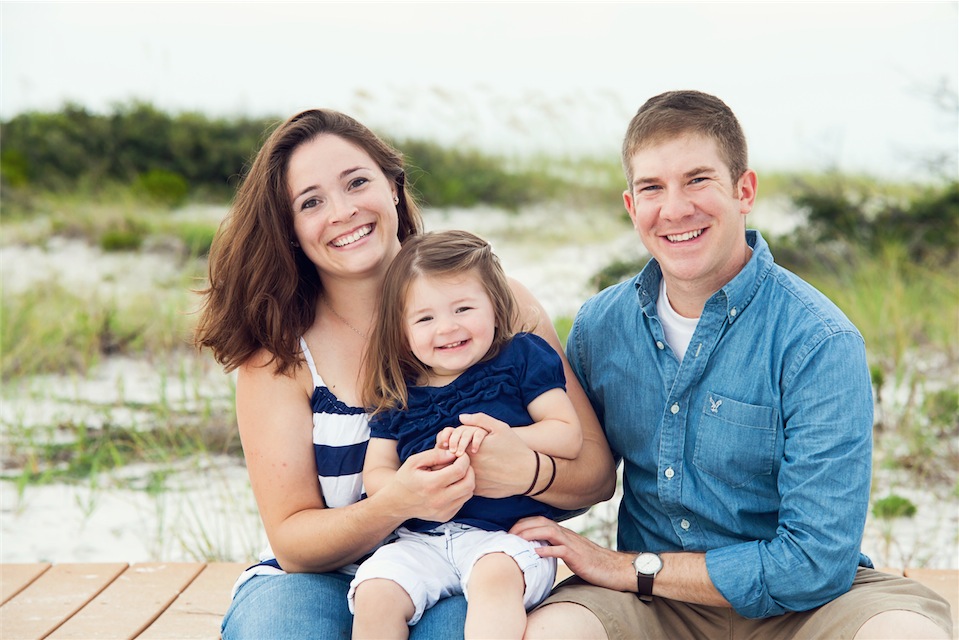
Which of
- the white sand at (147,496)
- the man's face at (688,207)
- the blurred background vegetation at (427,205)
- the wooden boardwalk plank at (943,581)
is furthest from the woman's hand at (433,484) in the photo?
the white sand at (147,496)

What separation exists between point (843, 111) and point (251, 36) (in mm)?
8046

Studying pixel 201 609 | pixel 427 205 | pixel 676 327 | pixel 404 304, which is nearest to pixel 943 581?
pixel 676 327

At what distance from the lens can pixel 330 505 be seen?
2.75 m

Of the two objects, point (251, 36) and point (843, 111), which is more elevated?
point (251, 36)

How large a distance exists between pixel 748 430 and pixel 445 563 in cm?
82

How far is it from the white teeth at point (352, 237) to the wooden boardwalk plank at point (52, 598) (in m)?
1.48

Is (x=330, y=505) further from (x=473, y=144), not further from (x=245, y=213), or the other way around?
(x=473, y=144)

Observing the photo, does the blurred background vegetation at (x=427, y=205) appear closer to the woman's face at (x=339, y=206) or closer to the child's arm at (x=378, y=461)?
the woman's face at (x=339, y=206)

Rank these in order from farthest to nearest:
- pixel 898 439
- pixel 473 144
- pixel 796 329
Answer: pixel 473 144, pixel 898 439, pixel 796 329

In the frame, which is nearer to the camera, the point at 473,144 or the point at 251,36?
the point at 473,144

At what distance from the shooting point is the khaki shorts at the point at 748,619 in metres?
2.31

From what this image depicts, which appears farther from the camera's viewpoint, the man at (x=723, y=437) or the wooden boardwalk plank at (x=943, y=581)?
the wooden boardwalk plank at (x=943, y=581)

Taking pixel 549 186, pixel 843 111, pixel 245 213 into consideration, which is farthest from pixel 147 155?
pixel 245 213

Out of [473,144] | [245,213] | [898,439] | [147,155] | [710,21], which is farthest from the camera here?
[710,21]
